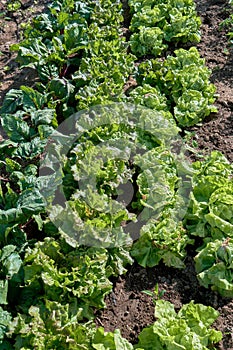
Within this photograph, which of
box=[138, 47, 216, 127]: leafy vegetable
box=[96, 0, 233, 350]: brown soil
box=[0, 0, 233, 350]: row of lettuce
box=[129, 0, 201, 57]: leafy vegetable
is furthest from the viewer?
A: box=[129, 0, 201, 57]: leafy vegetable

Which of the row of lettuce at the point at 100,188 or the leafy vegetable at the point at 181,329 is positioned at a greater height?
the row of lettuce at the point at 100,188

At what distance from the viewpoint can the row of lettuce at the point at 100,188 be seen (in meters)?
4.05

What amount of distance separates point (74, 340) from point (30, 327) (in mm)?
326

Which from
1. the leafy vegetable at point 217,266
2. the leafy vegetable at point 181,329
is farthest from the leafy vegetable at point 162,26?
the leafy vegetable at point 181,329

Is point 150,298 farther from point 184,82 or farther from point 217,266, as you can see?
point 184,82

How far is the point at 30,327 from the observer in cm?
386

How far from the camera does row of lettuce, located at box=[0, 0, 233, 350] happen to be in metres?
4.05

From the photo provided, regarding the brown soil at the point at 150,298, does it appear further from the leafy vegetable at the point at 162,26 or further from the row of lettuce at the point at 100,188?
the leafy vegetable at the point at 162,26

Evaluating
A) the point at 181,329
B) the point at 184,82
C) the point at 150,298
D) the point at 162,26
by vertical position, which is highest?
the point at 162,26

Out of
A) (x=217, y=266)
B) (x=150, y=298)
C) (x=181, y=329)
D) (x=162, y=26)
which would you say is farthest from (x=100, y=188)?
(x=162, y=26)

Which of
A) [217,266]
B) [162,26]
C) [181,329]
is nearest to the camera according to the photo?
[181,329]

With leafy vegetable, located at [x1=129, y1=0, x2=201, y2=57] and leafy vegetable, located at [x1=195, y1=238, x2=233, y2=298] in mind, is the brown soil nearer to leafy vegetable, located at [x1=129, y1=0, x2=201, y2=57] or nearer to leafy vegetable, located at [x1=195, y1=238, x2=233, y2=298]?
leafy vegetable, located at [x1=195, y1=238, x2=233, y2=298]

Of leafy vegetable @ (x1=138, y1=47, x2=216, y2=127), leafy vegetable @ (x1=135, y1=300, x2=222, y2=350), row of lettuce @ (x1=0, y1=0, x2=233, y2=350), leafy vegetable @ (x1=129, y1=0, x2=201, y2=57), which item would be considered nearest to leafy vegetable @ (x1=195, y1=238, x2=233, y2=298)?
row of lettuce @ (x1=0, y1=0, x2=233, y2=350)

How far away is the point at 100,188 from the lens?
475 cm
